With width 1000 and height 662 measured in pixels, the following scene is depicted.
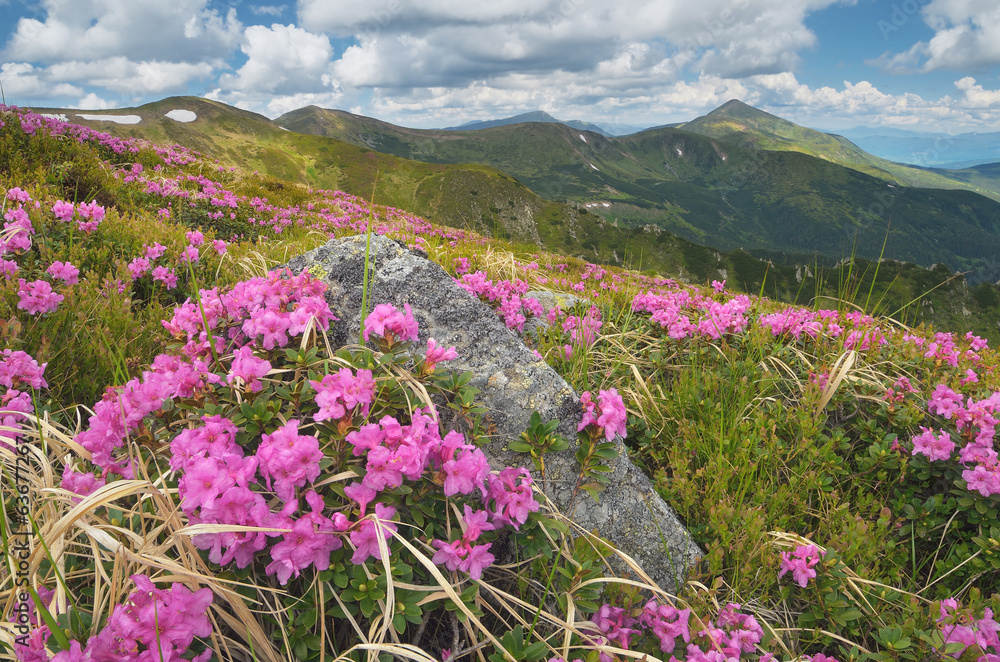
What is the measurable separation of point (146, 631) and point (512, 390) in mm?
1979

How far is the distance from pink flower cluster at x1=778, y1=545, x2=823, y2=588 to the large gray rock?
1.58 feet

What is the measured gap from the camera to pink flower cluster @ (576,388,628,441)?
8.87 ft

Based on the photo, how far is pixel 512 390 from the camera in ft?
9.82

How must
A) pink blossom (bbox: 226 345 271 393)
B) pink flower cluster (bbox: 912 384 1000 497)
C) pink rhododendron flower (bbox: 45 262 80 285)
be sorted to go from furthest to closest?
pink rhododendron flower (bbox: 45 262 80 285), pink flower cluster (bbox: 912 384 1000 497), pink blossom (bbox: 226 345 271 393)

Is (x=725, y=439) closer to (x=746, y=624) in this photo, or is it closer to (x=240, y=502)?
(x=746, y=624)

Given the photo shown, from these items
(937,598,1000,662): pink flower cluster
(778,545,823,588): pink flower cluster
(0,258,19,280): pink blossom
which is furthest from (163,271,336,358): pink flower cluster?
(937,598,1000,662): pink flower cluster

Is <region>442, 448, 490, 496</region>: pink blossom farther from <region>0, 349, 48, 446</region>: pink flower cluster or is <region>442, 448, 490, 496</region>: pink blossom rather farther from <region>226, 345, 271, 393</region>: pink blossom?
<region>0, 349, 48, 446</region>: pink flower cluster

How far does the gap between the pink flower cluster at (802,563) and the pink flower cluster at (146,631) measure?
9.71ft

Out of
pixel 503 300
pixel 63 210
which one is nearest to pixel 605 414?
pixel 503 300

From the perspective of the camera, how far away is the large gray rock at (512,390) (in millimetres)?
2840

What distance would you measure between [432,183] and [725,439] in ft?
514

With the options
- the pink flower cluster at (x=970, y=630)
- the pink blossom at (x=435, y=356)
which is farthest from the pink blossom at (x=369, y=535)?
the pink flower cluster at (x=970, y=630)

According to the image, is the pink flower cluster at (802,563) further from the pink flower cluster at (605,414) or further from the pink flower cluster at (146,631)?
the pink flower cluster at (146,631)

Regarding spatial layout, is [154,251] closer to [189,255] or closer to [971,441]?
[189,255]
